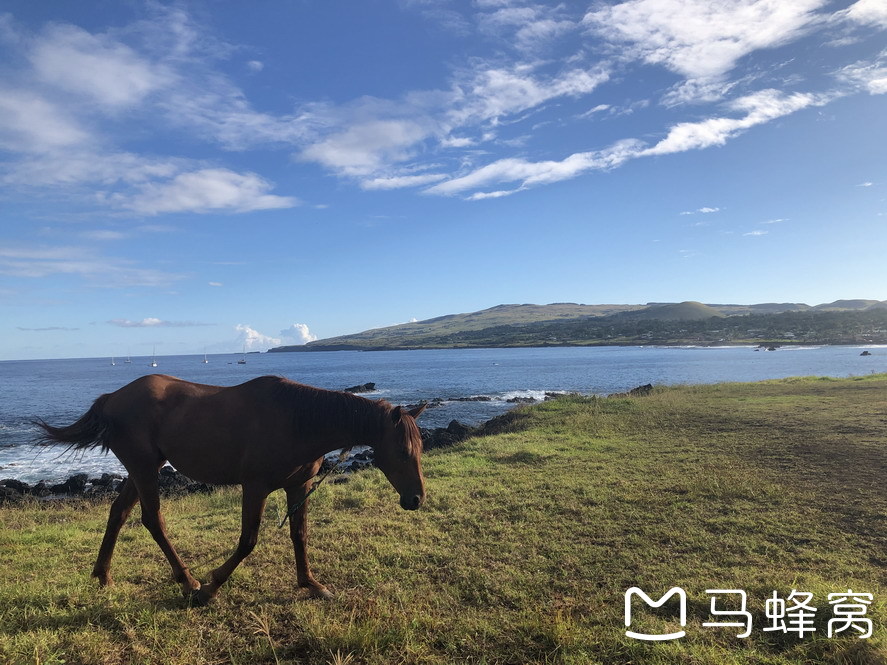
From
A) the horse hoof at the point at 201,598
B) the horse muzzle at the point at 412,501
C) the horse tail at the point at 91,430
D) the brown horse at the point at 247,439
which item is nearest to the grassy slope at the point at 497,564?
the horse hoof at the point at 201,598

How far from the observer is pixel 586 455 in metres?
12.9

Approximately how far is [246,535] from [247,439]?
3.00 feet

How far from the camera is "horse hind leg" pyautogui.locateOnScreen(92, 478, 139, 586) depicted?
17.4 feet

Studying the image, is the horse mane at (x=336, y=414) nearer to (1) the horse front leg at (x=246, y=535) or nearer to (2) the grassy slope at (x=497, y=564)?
(1) the horse front leg at (x=246, y=535)

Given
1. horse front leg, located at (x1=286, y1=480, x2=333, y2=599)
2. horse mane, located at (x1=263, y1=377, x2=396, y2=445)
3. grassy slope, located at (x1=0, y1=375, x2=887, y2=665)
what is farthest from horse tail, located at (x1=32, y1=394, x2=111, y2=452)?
horse front leg, located at (x1=286, y1=480, x2=333, y2=599)

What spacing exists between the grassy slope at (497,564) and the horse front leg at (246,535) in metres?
0.19

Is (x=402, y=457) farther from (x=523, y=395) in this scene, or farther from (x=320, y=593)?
(x=523, y=395)

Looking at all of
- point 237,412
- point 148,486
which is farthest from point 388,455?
point 148,486

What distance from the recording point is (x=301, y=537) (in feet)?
16.9

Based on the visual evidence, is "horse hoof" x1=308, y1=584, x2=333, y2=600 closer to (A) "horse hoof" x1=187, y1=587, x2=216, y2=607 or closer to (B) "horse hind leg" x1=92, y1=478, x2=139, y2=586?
(A) "horse hoof" x1=187, y1=587, x2=216, y2=607

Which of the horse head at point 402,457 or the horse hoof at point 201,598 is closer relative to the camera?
the horse head at point 402,457

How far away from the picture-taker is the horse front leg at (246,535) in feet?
15.2

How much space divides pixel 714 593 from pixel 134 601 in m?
5.89

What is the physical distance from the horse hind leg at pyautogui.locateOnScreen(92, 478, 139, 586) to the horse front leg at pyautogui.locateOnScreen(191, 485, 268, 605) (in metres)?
1.27
